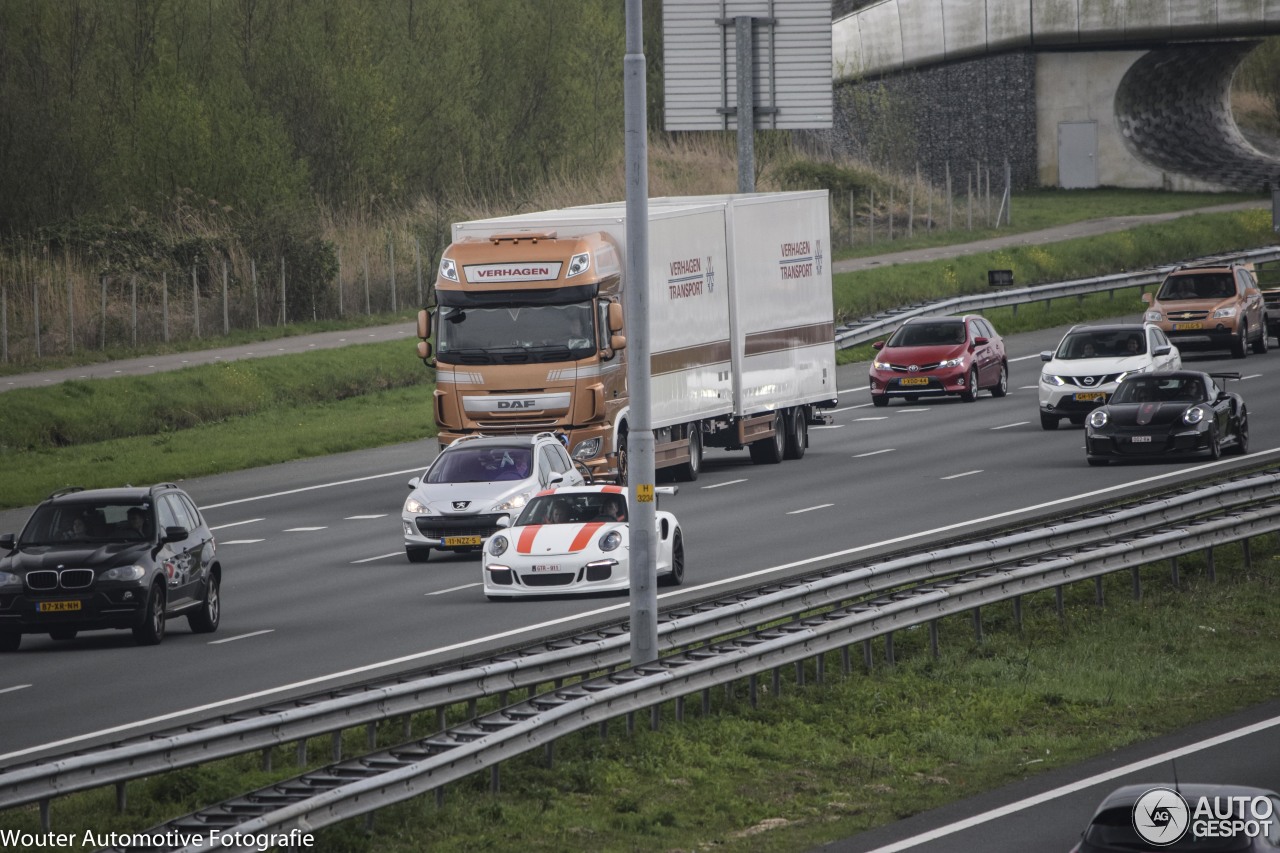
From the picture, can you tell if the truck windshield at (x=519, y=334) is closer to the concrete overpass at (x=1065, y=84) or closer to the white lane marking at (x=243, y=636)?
the white lane marking at (x=243, y=636)

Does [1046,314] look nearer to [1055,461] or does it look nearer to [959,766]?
[1055,461]

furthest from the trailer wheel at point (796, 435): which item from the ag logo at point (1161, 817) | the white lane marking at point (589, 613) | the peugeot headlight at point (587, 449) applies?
the ag logo at point (1161, 817)

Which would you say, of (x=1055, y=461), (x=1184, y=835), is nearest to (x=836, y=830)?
(x=1184, y=835)

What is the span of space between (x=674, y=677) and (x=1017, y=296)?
41.6m

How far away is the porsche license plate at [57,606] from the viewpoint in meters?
22.2

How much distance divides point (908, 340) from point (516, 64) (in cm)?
4338

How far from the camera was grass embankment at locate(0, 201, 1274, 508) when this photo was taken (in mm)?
39844

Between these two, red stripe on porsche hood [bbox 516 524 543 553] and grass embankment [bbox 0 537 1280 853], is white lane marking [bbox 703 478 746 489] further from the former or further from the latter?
grass embankment [bbox 0 537 1280 853]

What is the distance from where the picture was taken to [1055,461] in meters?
35.4

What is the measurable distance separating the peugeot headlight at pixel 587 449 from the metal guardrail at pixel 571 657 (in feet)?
33.5

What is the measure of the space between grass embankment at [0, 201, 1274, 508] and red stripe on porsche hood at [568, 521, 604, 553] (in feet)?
46.4

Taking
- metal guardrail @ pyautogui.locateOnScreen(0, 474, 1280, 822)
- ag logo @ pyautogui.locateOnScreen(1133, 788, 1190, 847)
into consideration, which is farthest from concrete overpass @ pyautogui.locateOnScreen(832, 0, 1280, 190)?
ag logo @ pyautogui.locateOnScreen(1133, 788, 1190, 847)

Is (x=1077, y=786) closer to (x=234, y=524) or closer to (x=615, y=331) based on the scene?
(x=615, y=331)

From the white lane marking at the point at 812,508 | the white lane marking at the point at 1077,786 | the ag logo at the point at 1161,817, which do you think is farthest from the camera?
the white lane marking at the point at 812,508
